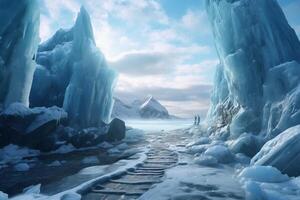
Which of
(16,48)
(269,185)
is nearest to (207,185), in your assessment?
(269,185)

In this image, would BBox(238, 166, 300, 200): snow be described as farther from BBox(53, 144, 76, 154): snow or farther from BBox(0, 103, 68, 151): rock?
BBox(53, 144, 76, 154): snow

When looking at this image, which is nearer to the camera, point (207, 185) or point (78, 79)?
point (207, 185)

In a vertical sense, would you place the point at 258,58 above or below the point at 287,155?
above

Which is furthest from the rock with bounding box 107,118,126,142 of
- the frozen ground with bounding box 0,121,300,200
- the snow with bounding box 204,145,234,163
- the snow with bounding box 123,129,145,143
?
the frozen ground with bounding box 0,121,300,200

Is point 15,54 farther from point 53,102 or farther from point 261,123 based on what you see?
point 261,123

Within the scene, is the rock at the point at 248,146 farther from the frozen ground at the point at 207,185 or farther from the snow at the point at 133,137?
the snow at the point at 133,137

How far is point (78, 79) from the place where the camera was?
29.9m

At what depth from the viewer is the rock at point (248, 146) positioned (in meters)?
15.2

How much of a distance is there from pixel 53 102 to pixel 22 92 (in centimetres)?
1246

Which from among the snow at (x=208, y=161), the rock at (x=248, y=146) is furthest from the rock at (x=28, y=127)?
the rock at (x=248, y=146)

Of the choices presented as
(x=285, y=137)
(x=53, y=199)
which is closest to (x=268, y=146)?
(x=285, y=137)

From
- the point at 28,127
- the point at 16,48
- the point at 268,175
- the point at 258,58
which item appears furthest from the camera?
the point at 16,48

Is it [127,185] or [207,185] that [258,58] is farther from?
[127,185]

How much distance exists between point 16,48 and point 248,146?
18.4 m
